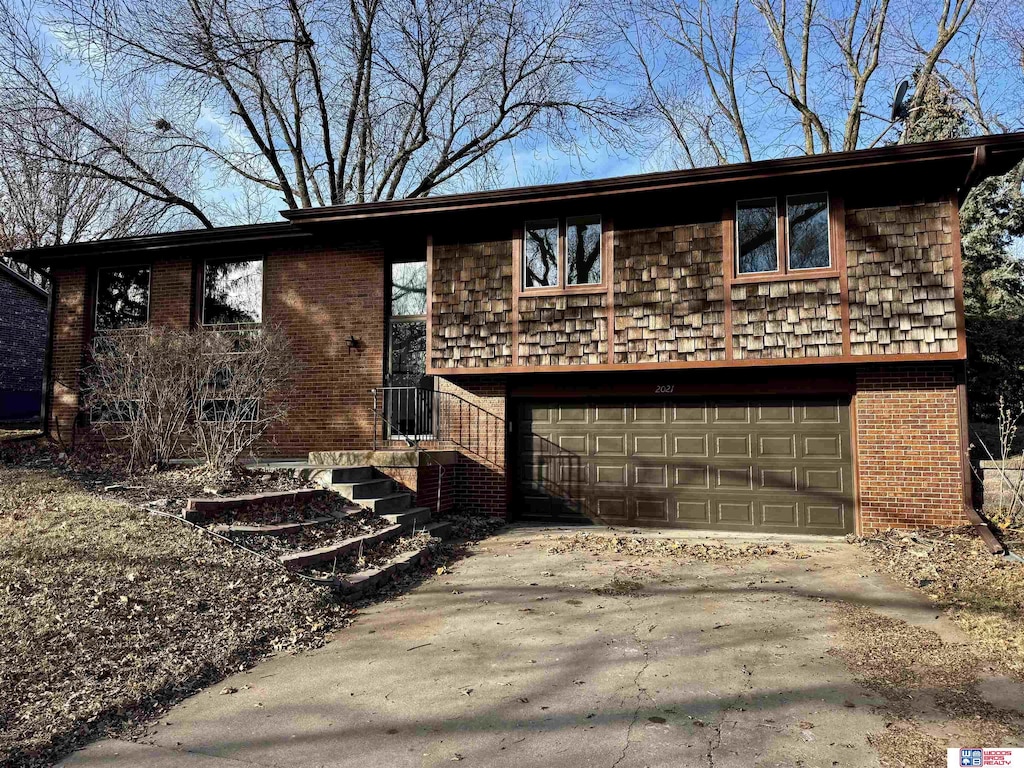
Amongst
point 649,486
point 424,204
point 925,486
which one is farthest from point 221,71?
point 925,486

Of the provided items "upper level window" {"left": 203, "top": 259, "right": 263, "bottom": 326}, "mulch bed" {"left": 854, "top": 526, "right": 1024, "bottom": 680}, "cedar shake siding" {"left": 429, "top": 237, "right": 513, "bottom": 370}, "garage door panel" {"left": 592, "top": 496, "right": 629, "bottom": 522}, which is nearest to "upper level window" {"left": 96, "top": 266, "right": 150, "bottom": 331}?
"upper level window" {"left": 203, "top": 259, "right": 263, "bottom": 326}

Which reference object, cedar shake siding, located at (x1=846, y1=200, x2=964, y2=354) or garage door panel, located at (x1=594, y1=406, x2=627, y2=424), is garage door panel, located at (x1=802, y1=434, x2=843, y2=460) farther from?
garage door panel, located at (x1=594, y1=406, x2=627, y2=424)

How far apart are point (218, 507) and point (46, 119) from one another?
50.6 ft

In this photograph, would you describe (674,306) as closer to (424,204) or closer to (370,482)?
(424,204)

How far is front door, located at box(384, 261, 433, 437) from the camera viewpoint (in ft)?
35.9

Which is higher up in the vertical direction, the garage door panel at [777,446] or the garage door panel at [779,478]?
the garage door panel at [777,446]

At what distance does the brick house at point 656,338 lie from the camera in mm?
8570

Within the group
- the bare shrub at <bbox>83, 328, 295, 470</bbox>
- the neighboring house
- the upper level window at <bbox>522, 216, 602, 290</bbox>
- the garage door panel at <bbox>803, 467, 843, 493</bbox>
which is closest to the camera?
the bare shrub at <bbox>83, 328, 295, 470</bbox>

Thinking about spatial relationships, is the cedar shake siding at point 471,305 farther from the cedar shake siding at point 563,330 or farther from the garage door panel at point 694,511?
the garage door panel at point 694,511

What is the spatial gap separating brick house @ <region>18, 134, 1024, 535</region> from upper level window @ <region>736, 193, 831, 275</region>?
0.03 metres

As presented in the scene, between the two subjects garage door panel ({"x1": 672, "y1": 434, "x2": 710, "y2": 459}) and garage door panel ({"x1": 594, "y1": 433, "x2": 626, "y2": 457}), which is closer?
garage door panel ({"x1": 672, "y1": 434, "x2": 710, "y2": 459})

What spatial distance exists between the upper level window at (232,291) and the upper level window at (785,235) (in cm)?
840

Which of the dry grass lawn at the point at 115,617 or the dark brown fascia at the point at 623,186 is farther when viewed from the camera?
the dark brown fascia at the point at 623,186

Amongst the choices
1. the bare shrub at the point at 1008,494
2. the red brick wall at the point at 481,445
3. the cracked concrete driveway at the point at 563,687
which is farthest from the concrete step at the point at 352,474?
the bare shrub at the point at 1008,494
